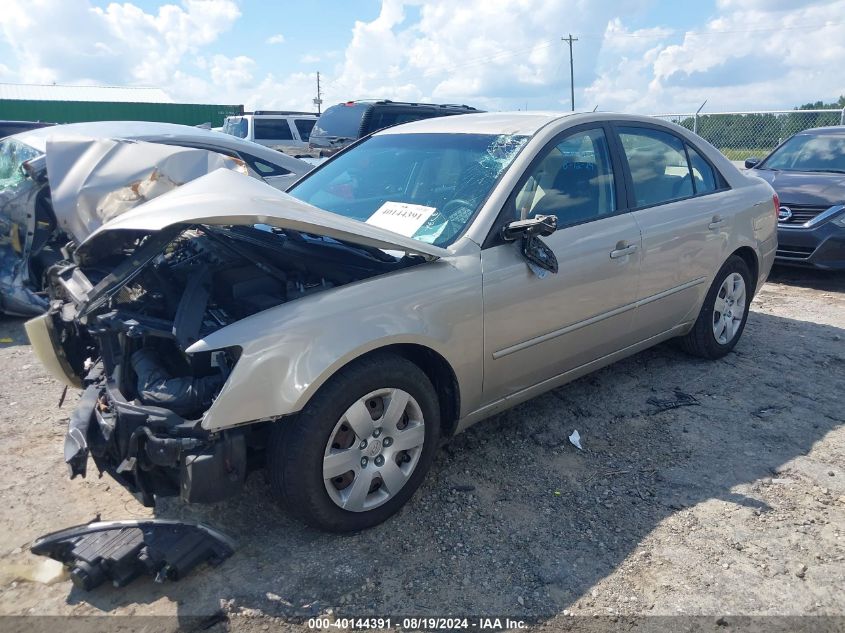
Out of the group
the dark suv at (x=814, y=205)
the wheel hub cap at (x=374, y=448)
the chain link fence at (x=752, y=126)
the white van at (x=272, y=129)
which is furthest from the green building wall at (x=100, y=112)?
the wheel hub cap at (x=374, y=448)

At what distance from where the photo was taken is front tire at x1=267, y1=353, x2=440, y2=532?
2.56 m

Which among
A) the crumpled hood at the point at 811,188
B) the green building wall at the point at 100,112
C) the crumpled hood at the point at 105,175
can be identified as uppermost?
the green building wall at the point at 100,112

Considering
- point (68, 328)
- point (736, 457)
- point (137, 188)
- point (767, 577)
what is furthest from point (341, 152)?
point (767, 577)

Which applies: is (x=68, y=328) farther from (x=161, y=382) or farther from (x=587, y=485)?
(x=587, y=485)

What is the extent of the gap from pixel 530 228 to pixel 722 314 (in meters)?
2.38

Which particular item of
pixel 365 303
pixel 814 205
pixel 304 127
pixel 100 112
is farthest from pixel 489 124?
pixel 100 112

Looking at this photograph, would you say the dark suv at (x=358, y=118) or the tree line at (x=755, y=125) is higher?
the dark suv at (x=358, y=118)

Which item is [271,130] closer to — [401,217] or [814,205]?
[814,205]

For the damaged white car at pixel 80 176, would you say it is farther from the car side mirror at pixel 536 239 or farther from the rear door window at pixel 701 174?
the rear door window at pixel 701 174

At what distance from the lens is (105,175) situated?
139 inches

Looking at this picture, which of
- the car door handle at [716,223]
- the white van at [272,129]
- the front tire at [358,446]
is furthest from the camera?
the white van at [272,129]

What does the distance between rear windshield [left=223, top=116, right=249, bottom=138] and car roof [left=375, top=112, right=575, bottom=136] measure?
12715mm

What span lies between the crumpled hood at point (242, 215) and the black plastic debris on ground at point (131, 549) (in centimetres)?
119

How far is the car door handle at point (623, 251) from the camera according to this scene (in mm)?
3666
